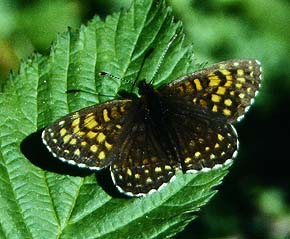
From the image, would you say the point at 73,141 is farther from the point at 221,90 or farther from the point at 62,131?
the point at 221,90

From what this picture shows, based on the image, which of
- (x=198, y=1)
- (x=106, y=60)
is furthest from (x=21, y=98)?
(x=198, y=1)

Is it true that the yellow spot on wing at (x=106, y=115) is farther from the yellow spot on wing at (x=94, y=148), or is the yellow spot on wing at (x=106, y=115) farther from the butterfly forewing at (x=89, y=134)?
the yellow spot on wing at (x=94, y=148)

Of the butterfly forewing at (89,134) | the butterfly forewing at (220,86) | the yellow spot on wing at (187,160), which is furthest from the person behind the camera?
the butterfly forewing at (220,86)

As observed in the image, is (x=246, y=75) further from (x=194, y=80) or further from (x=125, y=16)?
(x=125, y=16)

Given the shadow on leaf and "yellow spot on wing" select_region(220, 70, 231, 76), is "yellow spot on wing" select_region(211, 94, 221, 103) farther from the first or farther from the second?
the shadow on leaf

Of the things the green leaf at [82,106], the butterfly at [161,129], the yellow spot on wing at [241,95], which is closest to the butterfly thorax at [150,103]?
the butterfly at [161,129]

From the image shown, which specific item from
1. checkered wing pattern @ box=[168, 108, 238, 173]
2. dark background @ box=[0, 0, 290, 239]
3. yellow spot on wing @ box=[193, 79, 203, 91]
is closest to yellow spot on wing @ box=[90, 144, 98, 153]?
checkered wing pattern @ box=[168, 108, 238, 173]
